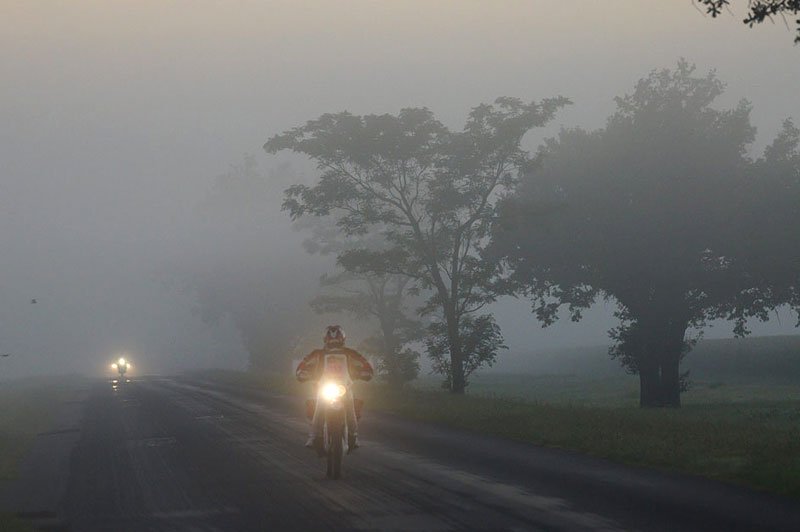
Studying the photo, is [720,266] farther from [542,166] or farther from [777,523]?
[777,523]

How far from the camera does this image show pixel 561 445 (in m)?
19.9

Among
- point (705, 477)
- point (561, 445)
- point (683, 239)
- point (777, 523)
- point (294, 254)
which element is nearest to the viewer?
point (777, 523)

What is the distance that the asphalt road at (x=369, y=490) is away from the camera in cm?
1152

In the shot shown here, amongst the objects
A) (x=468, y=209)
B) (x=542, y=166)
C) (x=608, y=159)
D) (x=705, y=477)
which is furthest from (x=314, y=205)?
(x=705, y=477)

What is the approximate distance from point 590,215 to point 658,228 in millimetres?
2833

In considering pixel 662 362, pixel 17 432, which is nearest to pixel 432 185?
pixel 662 362

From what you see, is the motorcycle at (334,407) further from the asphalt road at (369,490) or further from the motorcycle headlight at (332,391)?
the asphalt road at (369,490)

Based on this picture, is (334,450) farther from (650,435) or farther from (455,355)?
(455,355)

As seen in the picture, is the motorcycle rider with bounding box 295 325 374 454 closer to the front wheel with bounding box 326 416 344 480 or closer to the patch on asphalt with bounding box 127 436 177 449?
the front wheel with bounding box 326 416 344 480

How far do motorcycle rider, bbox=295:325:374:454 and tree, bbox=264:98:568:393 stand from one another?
22485 millimetres

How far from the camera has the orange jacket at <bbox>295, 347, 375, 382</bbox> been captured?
1627cm

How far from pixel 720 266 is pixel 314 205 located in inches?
630

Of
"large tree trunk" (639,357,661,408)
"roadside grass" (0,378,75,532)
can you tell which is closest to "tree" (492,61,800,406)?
"large tree trunk" (639,357,661,408)

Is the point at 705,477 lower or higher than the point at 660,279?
lower
